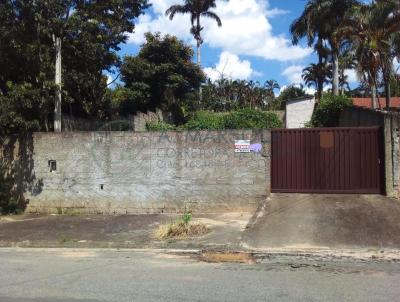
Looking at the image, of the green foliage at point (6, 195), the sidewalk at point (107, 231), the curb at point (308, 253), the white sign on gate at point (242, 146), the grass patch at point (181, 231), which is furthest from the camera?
the green foliage at point (6, 195)

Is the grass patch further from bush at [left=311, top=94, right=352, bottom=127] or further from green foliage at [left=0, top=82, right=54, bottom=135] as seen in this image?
bush at [left=311, top=94, right=352, bottom=127]

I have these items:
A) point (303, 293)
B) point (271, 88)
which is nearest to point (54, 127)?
point (303, 293)

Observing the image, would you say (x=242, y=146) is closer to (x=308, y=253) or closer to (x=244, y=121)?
(x=308, y=253)

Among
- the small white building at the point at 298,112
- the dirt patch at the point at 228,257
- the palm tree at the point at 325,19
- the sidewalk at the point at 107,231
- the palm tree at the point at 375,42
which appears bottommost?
the dirt patch at the point at 228,257

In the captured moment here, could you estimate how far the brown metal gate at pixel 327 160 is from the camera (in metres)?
13.5

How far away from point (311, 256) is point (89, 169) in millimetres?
7732

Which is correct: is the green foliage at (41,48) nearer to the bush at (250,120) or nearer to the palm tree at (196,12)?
the bush at (250,120)

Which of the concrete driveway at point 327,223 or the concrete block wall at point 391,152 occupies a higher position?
the concrete block wall at point 391,152

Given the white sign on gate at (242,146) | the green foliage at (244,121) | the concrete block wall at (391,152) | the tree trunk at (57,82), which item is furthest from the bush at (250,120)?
the concrete block wall at (391,152)

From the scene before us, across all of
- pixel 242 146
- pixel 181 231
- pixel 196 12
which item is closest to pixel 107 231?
pixel 181 231

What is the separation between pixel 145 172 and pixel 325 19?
2425 cm

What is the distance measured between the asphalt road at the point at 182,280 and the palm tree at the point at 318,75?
37.2 m

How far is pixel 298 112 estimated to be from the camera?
35875 millimetres

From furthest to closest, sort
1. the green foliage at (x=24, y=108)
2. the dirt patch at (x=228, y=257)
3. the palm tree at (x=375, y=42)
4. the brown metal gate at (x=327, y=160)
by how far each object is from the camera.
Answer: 1. the palm tree at (x=375, y=42)
2. the green foliage at (x=24, y=108)
3. the brown metal gate at (x=327, y=160)
4. the dirt patch at (x=228, y=257)
